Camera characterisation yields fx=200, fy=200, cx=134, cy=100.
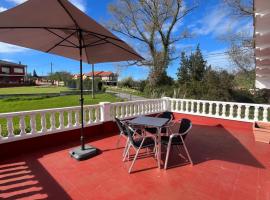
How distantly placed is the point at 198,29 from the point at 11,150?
16.9 m

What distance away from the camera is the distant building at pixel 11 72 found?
47.2m

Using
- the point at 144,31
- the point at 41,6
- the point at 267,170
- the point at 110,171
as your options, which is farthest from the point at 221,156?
the point at 144,31

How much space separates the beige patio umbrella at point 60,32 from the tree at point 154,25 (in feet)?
36.8

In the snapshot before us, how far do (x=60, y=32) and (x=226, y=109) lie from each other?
19.6 feet

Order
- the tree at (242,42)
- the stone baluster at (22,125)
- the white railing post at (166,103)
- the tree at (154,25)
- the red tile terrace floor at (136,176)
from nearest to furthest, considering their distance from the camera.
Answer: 1. the red tile terrace floor at (136,176)
2. the stone baluster at (22,125)
3. the white railing post at (166,103)
4. the tree at (242,42)
5. the tree at (154,25)

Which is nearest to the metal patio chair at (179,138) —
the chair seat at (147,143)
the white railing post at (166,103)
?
the chair seat at (147,143)

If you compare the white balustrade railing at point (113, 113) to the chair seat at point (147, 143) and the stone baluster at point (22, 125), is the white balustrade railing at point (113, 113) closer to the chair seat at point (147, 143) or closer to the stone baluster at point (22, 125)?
the stone baluster at point (22, 125)

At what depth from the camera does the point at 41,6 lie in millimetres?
2814

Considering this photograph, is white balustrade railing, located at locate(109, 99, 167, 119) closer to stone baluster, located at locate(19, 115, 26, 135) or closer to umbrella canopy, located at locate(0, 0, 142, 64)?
umbrella canopy, located at locate(0, 0, 142, 64)

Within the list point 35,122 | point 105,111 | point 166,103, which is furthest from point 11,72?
point 35,122

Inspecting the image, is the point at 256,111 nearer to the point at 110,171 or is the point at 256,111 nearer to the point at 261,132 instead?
the point at 261,132

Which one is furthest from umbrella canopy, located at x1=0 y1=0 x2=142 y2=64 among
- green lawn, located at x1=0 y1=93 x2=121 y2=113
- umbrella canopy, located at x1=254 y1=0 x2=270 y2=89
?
green lawn, located at x1=0 y1=93 x2=121 y2=113

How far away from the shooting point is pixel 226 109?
7.18 metres

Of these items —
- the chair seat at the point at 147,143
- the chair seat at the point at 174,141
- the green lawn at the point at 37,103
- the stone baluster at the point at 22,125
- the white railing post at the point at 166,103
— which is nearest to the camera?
the chair seat at the point at 147,143
